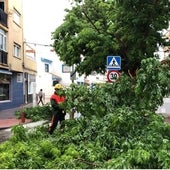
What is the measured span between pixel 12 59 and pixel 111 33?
15.4 meters

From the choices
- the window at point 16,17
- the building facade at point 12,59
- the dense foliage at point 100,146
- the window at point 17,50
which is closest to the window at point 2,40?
the building facade at point 12,59

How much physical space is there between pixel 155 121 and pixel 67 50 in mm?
18298

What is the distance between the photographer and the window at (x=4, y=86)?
106 ft

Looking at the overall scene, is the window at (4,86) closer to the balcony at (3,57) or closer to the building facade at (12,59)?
the building facade at (12,59)

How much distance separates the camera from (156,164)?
6516mm

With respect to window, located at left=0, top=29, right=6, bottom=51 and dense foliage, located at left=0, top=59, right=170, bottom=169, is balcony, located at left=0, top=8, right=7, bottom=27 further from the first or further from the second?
dense foliage, located at left=0, top=59, right=170, bottom=169

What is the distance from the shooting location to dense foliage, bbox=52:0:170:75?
17.0 meters

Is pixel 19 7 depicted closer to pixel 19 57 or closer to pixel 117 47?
pixel 19 57

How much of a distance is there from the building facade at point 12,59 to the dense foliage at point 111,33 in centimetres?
521

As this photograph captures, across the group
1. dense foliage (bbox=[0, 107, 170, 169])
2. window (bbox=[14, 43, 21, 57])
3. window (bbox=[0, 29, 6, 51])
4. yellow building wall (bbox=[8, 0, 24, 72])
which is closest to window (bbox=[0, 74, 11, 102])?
yellow building wall (bbox=[8, 0, 24, 72])

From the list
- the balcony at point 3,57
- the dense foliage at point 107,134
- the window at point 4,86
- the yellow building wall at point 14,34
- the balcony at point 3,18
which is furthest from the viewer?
the yellow building wall at point 14,34

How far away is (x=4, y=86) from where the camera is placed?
33688mm

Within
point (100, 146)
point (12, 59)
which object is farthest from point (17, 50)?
point (100, 146)

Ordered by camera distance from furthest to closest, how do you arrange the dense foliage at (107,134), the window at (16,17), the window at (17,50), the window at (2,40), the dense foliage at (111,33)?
the window at (16,17), the window at (17,50), the window at (2,40), the dense foliage at (111,33), the dense foliage at (107,134)
